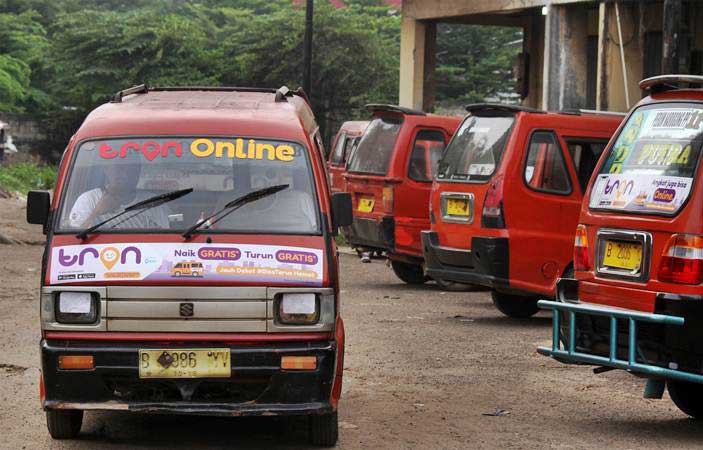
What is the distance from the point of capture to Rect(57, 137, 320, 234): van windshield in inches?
308

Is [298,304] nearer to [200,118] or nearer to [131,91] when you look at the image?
[200,118]

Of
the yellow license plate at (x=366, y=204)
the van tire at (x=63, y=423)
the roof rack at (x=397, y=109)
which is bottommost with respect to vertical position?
the van tire at (x=63, y=423)

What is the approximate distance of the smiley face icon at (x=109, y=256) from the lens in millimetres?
7461

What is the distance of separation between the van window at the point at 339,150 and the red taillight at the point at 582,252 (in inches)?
558

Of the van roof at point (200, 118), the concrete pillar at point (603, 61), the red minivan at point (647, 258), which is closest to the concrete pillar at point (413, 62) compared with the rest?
the concrete pillar at point (603, 61)

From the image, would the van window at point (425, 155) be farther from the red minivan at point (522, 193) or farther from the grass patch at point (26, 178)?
the grass patch at point (26, 178)

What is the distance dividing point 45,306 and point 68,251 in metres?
→ 0.35

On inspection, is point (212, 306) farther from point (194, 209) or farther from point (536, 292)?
point (536, 292)

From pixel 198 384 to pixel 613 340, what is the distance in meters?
2.36

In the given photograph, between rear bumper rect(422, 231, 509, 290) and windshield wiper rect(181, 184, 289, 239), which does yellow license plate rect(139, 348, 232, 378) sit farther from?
rear bumper rect(422, 231, 509, 290)

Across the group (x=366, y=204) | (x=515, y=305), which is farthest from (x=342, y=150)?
(x=515, y=305)

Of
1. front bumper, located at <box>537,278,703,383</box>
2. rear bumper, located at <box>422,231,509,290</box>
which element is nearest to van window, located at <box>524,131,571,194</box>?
rear bumper, located at <box>422,231,509,290</box>

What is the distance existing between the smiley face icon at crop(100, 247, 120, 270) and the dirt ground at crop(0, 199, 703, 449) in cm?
104

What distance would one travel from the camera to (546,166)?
13.1m
